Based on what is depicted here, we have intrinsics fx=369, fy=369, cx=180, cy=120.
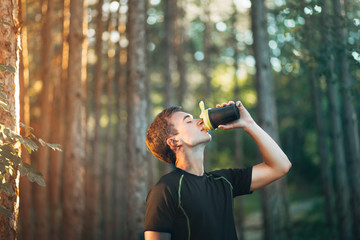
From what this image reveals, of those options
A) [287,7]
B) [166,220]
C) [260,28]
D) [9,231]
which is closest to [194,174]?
[166,220]

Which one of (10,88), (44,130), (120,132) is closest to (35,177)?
(10,88)

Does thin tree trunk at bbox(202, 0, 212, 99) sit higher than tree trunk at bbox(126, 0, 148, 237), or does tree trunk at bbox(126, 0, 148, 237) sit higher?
thin tree trunk at bbox(202, 0, 212, 99)

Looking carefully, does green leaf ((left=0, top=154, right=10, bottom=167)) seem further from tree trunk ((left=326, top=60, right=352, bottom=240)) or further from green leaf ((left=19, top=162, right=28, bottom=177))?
tree trunk ((left=326, top=60, right=352, bottom=240))

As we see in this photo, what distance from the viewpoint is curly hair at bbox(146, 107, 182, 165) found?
3.16 metres

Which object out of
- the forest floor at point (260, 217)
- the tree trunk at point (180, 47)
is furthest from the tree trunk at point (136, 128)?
the forest floor at point (260, 217)

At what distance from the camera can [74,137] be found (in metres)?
9.20

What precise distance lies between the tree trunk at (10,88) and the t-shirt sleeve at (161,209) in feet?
5.22

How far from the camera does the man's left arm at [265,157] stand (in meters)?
3.14

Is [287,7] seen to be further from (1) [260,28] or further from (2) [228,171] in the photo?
(2) [228,171]

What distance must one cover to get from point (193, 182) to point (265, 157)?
702 millimetres

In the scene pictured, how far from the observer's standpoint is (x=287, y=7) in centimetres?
796

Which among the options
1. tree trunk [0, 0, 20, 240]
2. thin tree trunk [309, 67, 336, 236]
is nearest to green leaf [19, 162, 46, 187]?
tree trunk [0, 0, 20, 240]

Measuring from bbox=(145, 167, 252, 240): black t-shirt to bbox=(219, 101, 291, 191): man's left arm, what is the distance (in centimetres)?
36

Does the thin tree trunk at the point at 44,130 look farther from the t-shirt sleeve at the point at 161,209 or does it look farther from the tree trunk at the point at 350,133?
the t-shirt sleeve at the point at 161,209
